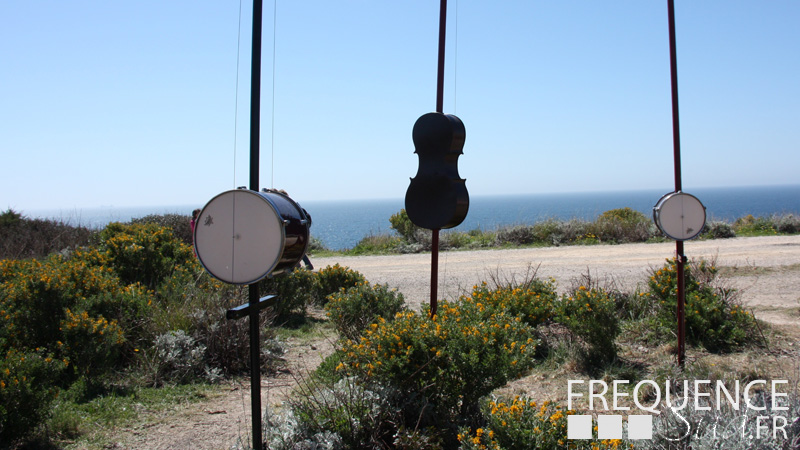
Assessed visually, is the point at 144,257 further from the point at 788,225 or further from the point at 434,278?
the point at 788,225

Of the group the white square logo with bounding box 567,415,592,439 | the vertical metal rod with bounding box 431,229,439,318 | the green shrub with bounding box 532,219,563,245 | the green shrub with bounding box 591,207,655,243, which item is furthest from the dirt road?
the white square logo with bounding box 567,415,592,439

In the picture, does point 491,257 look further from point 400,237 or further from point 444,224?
point 444,224

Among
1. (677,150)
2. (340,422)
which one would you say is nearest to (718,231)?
(677,150)

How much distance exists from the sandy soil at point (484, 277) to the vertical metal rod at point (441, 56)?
2457mm

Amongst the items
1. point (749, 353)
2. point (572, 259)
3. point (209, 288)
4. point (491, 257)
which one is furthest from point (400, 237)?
point (749, 353)

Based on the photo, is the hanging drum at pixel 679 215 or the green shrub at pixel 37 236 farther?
the green shrub at pixel 37 236

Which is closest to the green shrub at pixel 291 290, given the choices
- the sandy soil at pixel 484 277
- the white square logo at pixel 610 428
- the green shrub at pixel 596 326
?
the sandy soil at pixel 484 277

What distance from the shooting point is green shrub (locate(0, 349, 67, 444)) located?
12.5ft

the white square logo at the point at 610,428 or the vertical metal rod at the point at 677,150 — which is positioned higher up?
the vertical metal rod at the point at 677,150

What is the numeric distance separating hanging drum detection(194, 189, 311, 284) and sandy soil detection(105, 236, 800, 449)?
1.06 meters

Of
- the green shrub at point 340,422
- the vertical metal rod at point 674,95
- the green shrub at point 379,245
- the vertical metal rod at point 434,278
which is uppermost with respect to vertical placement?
the vertical metal rod at point 674,95

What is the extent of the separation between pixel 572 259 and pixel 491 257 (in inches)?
79.3

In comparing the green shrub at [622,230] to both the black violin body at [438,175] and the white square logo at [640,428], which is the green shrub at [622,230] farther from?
the white square logo at [640,428]

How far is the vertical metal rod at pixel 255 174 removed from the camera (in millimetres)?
3373
